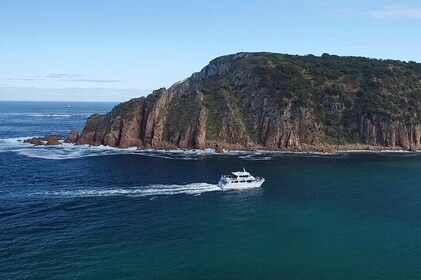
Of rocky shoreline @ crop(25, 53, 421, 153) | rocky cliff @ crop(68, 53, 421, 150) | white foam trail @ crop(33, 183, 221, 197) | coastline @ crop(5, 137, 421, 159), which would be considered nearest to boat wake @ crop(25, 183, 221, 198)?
white foam trail @ crop(33, 183, 221, 197)

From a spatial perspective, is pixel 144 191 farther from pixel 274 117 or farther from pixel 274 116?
pixel 274 116

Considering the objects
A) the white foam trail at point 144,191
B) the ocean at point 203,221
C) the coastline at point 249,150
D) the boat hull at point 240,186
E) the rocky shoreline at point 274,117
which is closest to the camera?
the ocean at point 203,221

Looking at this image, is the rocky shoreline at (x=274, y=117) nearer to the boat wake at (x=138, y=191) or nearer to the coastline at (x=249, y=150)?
the coastline at (x=249, y=150)

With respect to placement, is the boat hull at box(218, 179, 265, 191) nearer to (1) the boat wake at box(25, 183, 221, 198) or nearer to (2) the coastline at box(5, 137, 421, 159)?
(1) the boat wake at box(25, 183, 221, 198)

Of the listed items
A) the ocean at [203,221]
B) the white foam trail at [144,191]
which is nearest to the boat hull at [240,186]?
the white foam trail at [144,191]

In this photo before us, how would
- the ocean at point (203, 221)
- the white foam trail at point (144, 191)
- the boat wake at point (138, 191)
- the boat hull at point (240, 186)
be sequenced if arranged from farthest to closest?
1. the boat hull at point (240, 186)
2. the white foam trail at point (144, 191)
3. the boat wake at point (138, 191)
4. the ocean at point (203, 221)

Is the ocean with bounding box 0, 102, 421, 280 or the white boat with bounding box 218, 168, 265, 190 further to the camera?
the white boat with bounding box 218, 168, 265, 190
